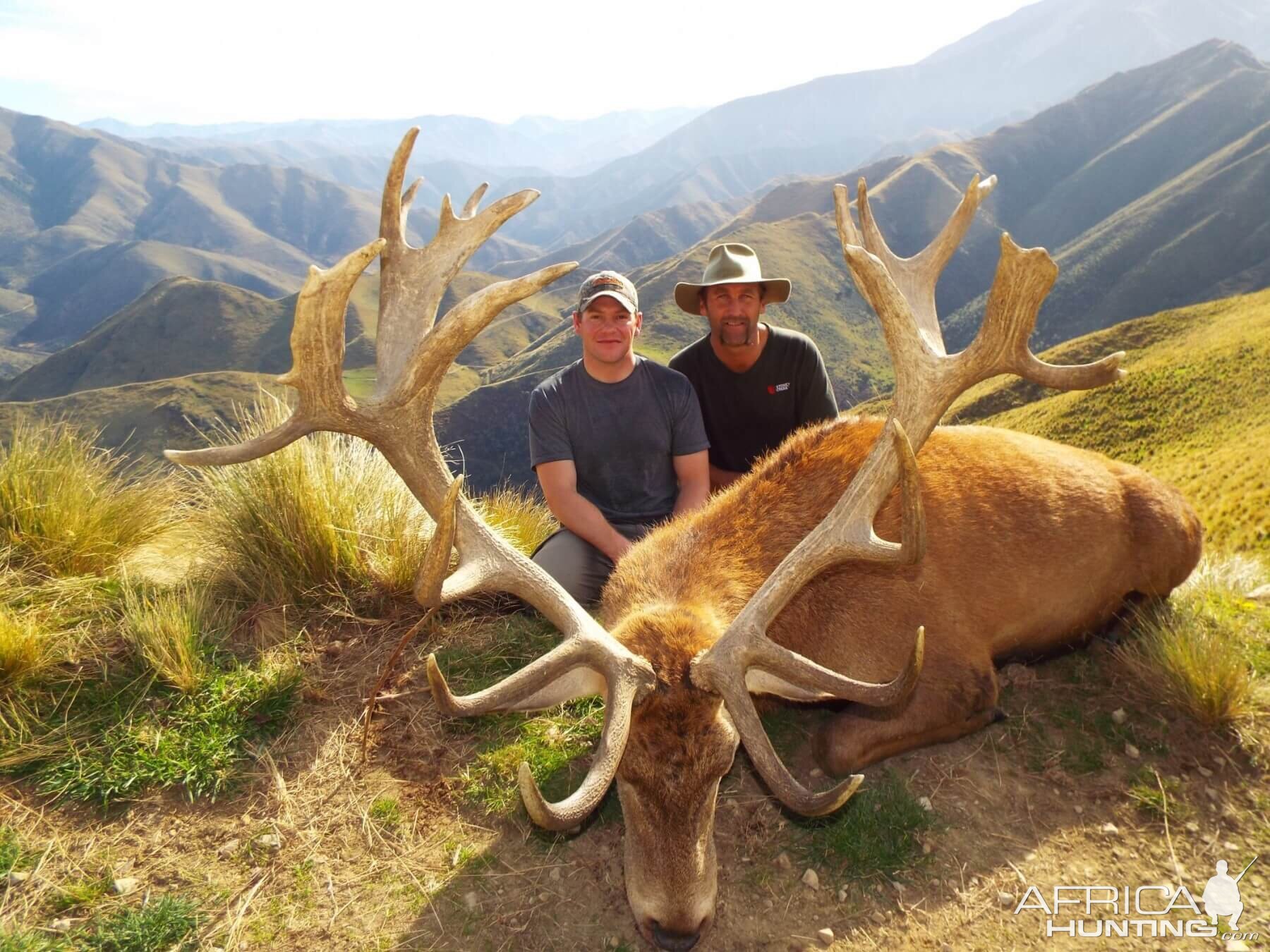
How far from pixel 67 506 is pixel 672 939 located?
18.1 ft

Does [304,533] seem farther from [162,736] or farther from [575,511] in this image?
[575,511]

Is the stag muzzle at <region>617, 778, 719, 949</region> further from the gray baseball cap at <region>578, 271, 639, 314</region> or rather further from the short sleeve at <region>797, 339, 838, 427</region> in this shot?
the short sleeve at <region>797, 339, 838, 427</region>

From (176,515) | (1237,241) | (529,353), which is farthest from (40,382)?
(1237,241)

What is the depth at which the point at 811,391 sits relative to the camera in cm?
662

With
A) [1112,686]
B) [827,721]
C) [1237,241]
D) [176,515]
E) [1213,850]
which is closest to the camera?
[1213,850]

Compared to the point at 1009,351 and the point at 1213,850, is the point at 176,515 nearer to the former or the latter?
the point at 1009,351

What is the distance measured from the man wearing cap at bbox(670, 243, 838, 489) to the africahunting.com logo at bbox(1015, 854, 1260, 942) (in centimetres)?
407

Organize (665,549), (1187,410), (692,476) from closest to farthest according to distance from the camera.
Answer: (665,549)
(692,476)
(1187,410)

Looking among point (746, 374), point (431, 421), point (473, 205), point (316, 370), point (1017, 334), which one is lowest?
point (746, 374)

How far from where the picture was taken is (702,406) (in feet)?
22.5

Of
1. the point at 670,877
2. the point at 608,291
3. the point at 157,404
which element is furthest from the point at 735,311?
the point at 157,404

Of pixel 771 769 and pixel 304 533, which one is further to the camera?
pixel 304 533

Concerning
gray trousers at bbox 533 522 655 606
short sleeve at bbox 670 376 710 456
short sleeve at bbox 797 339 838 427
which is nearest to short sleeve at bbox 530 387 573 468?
gray trousers at bbox 533 522 655 606

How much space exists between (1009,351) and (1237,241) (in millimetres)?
209480
